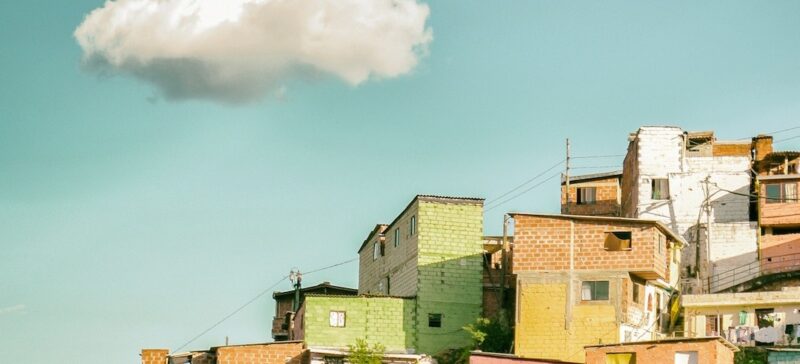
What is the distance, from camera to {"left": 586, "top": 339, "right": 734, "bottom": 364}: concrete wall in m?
45.8

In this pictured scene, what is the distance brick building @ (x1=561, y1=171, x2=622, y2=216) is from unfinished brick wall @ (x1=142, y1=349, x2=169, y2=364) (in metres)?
25.5

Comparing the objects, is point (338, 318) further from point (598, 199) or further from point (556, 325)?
point (598, 199)

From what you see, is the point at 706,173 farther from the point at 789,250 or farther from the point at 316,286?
the point at 316,286

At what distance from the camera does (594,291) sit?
52938 millimetres

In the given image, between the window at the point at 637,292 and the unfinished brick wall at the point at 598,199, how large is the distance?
1841cm

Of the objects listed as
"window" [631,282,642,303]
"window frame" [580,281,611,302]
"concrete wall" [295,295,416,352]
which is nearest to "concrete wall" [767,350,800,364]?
"window" [631,282,642,303]

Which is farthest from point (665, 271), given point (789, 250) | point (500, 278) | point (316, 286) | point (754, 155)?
point (316, 286)

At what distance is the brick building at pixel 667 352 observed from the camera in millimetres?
45906

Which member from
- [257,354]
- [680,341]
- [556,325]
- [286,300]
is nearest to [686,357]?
[680,341]

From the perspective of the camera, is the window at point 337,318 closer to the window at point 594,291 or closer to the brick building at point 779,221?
the window at point 594,291

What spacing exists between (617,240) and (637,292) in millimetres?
2511

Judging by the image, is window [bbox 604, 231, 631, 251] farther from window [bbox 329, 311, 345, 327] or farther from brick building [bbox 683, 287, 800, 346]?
window [bbox 329, 311, 345, 327]

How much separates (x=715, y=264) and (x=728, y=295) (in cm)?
1062

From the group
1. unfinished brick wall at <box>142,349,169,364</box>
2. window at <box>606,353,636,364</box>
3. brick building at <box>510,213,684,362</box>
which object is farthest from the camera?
unfinished brick wall at <box>142,349,169,364</box>
